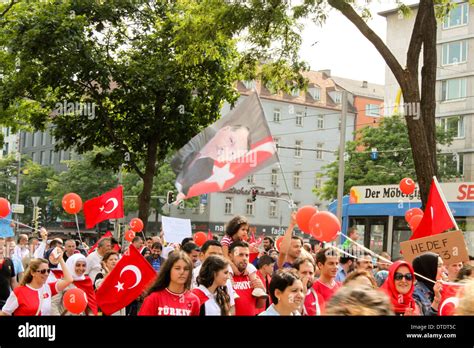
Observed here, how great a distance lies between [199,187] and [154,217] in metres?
74.0

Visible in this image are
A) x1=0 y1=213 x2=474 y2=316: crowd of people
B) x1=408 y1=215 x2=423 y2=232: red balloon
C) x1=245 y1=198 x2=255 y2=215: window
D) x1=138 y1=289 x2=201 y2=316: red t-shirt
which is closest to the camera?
x1=0 y1=213 x2=474 y2=316: crowd of people

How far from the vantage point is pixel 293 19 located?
51.1ft

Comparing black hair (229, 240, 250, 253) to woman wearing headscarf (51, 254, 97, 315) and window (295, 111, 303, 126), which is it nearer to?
woman wearing headscarf (51, 254, 97, 315)

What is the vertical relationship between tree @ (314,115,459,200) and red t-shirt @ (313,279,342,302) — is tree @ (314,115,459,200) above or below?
above

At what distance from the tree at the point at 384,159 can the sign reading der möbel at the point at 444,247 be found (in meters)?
43.5

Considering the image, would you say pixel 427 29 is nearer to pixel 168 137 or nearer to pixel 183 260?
pixel 183 260

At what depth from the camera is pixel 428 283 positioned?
7984 millimetres

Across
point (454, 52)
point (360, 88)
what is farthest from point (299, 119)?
point (454, 52)

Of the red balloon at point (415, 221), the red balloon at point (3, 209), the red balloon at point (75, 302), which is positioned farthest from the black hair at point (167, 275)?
the red balloon at point (415, 221)

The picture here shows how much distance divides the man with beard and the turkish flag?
7.79 meters

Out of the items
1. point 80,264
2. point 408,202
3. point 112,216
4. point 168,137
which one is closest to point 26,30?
point 168,137

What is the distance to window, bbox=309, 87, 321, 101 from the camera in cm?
8712

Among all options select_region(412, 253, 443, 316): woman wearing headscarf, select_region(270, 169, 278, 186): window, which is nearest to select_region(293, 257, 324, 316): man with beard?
select_region(412, 253, 443, 316): woman wearing headscarf
